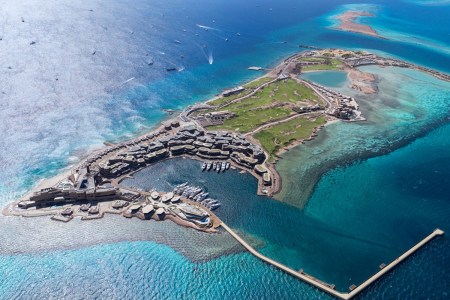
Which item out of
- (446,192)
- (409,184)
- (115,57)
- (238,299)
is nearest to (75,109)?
(115,57)

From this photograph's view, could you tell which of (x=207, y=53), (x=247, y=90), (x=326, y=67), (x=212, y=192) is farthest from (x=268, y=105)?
(x=207, y=53)

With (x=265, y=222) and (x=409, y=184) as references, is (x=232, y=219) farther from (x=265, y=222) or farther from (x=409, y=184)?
(x=409, y=184)

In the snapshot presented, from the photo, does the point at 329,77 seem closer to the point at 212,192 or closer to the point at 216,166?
the point at 216,166

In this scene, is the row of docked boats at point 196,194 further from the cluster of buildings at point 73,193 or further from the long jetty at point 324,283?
the cluster of buildings at point 73,193

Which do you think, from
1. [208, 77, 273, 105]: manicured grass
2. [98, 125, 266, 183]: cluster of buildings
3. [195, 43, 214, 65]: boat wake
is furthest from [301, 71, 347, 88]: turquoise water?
[98, 125, 266, 183]: cluster of buildings

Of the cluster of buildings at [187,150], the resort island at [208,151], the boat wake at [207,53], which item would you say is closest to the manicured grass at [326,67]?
the resort island at [208,151]

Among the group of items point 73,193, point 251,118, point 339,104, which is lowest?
point 73,193

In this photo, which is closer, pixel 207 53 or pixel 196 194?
pixel 196 194
